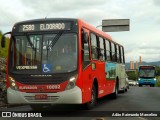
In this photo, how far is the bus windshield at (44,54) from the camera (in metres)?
12.7

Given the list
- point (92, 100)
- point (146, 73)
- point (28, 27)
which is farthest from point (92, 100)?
point (146, 73)

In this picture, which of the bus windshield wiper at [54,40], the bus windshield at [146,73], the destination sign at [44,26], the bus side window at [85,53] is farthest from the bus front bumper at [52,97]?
the bus windshield at [146,73]

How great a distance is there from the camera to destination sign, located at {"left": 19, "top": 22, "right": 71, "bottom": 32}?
13.2m

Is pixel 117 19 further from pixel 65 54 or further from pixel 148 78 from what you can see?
pixel 65 54

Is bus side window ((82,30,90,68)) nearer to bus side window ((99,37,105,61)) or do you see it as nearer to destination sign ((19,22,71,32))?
destination sign ((19,22,71,32))

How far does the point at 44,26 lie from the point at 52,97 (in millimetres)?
2395

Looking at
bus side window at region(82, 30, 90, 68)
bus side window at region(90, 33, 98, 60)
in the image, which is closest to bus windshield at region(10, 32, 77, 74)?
bus side window at region(82, 30, 90, 68)

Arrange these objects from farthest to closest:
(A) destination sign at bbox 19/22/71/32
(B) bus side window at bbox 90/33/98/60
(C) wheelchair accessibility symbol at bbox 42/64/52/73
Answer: (B) bus side window at bbox 90/33/98/60 → (A) destination sign at bbox 19/22/71/32 → (C) wheelchair accessibility symbol at bbox 42/64/52/73

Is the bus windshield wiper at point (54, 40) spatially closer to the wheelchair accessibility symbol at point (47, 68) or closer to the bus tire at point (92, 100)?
the wheelchair accessibility symbol at point (47, 68)

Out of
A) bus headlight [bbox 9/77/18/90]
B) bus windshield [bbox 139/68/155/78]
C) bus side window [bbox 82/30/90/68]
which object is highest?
bus side window [bbox 82/30/90/68]

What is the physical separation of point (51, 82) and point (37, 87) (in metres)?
0.46

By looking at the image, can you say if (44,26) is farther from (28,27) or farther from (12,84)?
(12,84)

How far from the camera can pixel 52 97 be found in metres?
12.6

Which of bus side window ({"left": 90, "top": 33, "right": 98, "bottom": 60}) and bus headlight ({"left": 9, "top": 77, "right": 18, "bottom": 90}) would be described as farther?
bus side window ({"left": 90, "top": 33, "right": 98, "bottom": 60})
